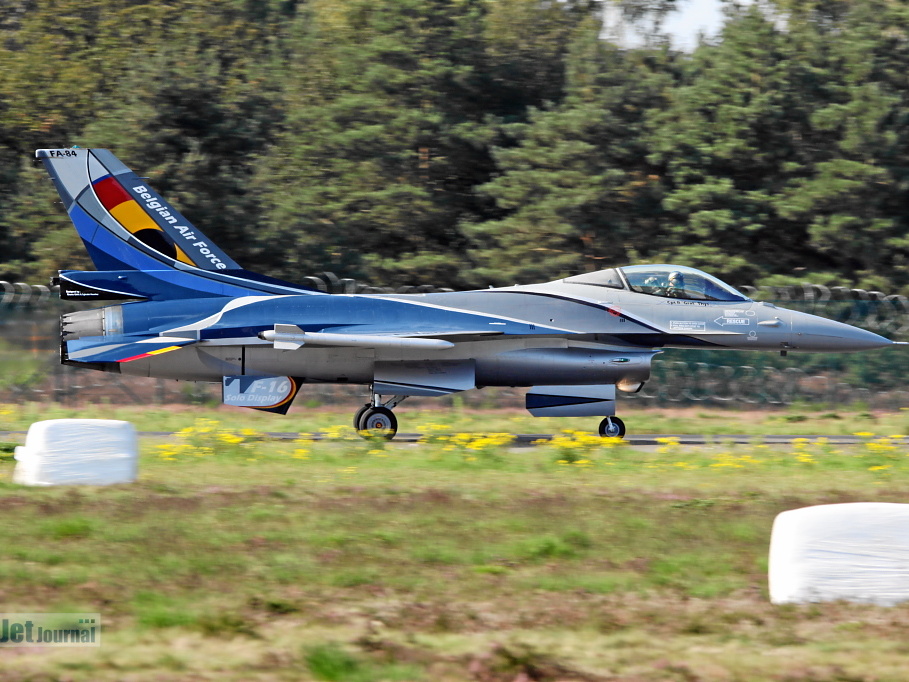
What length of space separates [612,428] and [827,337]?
377 cm

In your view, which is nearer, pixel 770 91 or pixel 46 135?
pixel 770 91

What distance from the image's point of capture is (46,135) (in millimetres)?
36656

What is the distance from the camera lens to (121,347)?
16266 mm

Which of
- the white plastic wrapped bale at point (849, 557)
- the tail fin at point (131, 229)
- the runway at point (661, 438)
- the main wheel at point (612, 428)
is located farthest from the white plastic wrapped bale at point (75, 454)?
the main wheel at point (612, 428)

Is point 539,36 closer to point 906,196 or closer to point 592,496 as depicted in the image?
point 906,196

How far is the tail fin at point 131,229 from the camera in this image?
17.2 metres

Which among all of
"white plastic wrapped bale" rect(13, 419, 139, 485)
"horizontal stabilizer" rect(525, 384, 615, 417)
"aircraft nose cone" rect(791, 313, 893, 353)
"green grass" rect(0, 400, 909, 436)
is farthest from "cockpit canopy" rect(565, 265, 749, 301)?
"white plastic wrapped bale" rect(13, 419, 139, 485)

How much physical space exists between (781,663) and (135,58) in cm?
3453

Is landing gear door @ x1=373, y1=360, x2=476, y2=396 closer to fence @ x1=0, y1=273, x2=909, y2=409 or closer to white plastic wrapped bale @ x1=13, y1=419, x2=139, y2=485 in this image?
fence @ x1=0, y1=273, x2=909, y2=409

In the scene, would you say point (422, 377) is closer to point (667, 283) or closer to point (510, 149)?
point (667, 283)

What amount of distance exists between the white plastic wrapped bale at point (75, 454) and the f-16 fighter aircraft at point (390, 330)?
5370mm

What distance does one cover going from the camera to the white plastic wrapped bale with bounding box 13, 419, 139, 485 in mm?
10484

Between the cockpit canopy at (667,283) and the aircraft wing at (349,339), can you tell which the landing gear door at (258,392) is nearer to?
the aircraft wing at (349,339)

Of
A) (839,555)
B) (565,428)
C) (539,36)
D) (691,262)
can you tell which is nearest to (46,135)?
(539,36)
